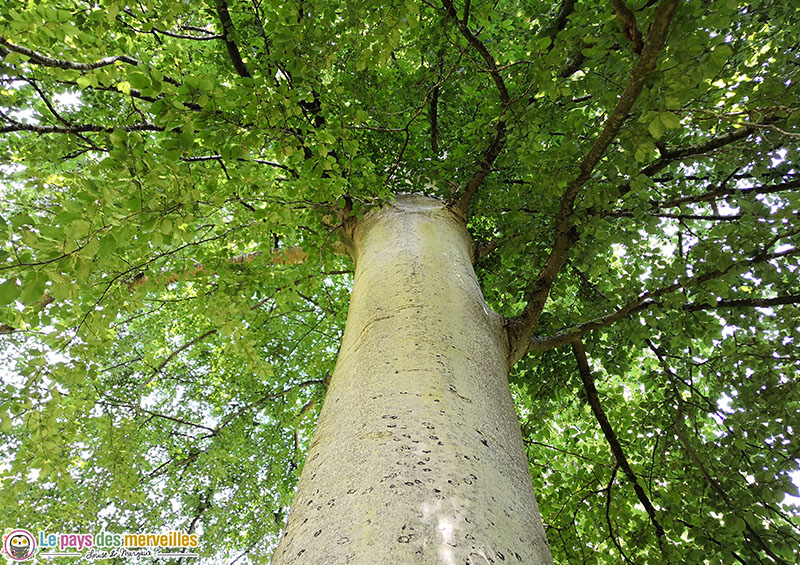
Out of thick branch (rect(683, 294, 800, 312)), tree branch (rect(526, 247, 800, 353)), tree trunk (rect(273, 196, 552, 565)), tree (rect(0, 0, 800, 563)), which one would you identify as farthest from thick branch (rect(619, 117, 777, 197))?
tree trunk (rect(273, 196, 552, 565))

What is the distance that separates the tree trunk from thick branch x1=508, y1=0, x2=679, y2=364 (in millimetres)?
406

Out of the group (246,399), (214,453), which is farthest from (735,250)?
(246,399)

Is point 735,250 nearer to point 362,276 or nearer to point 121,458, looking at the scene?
point 362,276

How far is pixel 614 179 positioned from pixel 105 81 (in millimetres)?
2346

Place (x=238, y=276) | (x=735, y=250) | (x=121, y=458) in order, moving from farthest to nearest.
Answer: (x=121, y=458) → (x=238, y=276) → (x=735, y=250)

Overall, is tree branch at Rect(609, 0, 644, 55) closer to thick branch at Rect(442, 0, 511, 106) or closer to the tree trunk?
thick branch at Rect(442, 0, 511, 106)

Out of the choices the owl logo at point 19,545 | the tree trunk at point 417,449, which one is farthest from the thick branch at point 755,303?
the owl logo at point 19,545

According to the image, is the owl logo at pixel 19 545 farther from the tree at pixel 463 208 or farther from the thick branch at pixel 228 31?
the thick branch at pixel 228 31

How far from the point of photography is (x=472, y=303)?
6.16 feet

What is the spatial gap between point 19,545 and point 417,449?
19.7 ft

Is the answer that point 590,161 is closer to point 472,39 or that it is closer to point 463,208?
point 472,39

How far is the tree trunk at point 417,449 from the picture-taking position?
0.85 metres

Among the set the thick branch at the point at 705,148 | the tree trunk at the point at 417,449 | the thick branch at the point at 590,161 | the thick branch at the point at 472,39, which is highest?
the thick branch at the point at 472,39

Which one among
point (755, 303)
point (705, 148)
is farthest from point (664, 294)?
point (705, 148)
